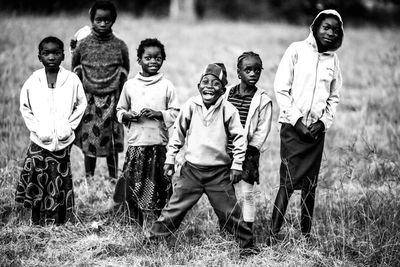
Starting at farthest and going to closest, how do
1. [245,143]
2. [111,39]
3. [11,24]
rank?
[11,24], [111,39], [245,143]

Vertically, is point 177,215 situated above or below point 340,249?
above

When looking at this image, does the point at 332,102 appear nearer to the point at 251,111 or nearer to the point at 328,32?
the point at 328,32

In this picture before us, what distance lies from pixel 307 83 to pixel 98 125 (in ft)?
6.65

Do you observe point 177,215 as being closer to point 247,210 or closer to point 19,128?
point 247,210

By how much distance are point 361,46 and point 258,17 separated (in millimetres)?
11105

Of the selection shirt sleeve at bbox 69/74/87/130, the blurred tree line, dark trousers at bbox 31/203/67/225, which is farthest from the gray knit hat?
the blurred tree line

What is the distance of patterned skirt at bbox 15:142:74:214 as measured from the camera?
407 cm

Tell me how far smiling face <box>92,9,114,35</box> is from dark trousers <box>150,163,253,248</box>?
63.2 inches

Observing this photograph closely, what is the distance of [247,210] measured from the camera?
401cm

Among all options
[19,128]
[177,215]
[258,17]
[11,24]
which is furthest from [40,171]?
[258,17]

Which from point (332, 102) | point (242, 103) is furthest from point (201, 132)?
point (332, 102)

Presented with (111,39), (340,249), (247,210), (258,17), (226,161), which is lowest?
(340,249)

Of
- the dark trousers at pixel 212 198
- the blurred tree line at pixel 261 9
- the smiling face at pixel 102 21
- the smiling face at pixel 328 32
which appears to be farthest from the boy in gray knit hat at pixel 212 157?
the blurred tree line at pixel 261 9

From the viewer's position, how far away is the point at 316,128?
3.93 meters
